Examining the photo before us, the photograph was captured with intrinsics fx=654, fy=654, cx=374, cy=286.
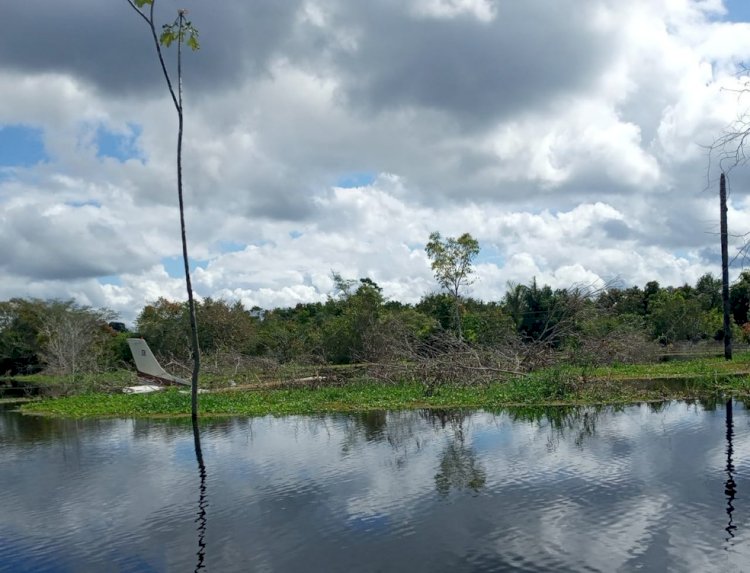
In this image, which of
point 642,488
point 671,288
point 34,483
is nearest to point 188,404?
point 34,483

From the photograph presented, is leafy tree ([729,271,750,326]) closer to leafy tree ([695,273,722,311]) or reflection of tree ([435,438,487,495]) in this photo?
leafy tree ([695,273,722,311])

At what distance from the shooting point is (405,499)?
1095cm

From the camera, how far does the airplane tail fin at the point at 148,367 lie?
36.6 m

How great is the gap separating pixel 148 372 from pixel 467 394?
823 inches

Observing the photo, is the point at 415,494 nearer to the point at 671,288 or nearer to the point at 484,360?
the point at 484,360

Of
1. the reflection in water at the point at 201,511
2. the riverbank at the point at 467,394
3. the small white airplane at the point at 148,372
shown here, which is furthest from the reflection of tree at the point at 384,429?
the small white airplane at the point at 148,372

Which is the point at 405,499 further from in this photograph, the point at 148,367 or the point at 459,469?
the point at 148,367

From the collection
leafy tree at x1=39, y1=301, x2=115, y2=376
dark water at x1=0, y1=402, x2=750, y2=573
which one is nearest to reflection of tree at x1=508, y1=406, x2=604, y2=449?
dark water at x1=0, y1=402, x2=750, y2=573

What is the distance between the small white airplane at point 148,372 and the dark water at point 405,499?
56.9 ft

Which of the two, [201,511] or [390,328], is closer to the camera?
[201,511]

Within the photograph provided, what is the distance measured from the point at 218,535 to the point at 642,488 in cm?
678

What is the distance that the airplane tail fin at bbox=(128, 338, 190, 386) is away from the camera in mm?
36594

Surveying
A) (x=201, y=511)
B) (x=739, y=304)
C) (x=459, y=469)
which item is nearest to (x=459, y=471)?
(x=459, y=469)

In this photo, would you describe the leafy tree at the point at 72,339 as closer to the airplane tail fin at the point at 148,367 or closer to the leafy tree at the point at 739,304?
the airplane tail fin at the point at 148,367
